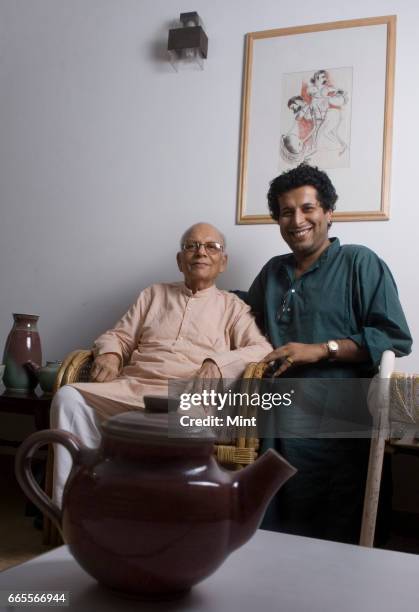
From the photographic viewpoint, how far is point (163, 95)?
307 centimetres

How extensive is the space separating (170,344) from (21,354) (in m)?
0.74

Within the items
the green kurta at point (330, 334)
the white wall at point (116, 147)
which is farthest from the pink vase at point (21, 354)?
the green kurta at point (330, 334)

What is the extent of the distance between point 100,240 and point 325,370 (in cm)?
158

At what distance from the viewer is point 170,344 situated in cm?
231

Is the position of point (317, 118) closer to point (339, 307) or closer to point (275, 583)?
point (339, 307)

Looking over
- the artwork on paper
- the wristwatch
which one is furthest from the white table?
the artwork on paper

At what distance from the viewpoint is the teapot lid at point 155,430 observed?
0.59m

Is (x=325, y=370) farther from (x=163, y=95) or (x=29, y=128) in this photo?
(x=29, y=128)

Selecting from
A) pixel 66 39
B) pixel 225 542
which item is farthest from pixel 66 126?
pixel 225 542

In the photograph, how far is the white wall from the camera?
284 centimetres

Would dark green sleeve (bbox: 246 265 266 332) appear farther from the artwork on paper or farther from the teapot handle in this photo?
the teapot handle
